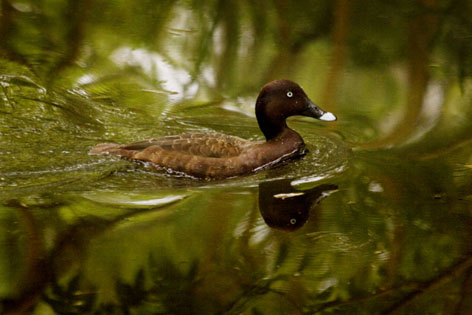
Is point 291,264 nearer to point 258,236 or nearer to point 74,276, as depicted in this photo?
point 258,236

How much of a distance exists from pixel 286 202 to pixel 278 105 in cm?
132

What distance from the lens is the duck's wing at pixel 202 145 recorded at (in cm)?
730

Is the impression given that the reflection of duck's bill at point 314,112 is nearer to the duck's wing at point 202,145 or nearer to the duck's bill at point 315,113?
the duck's bill at point 315,113

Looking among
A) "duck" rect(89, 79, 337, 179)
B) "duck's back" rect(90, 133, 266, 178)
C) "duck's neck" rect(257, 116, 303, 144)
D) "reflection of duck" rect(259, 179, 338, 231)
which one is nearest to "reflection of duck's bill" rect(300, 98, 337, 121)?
"duck" rect(89, 79, 337, 179)

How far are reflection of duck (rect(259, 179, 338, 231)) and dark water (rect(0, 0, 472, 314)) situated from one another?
0.02 metres

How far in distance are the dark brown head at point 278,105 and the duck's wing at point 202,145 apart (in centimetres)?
37

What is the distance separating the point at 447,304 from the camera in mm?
5184

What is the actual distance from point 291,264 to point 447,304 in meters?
1.03

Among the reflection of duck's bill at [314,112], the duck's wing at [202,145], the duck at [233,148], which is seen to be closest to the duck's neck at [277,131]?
the duck at [233,148]

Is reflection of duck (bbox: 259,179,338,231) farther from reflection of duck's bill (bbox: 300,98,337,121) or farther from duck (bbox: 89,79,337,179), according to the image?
reflection of duck's bill (bbox: 300,98,337,121)

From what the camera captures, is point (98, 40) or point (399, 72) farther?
point (98, 40)

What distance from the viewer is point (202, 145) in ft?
24.0

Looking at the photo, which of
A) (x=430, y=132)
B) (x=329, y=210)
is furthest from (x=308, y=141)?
(x=329, y=210)

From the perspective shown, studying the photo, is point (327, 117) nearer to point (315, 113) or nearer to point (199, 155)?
point (315, 113)
